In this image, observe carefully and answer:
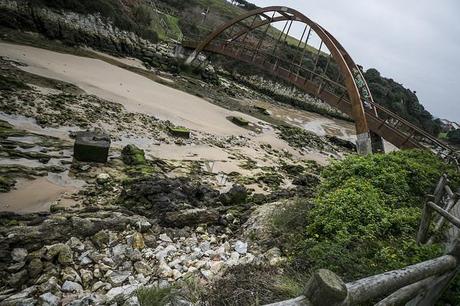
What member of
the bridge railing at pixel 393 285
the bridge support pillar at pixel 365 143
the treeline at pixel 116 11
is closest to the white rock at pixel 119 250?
the bridge railing at pixel 393 285

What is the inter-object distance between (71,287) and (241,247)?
3236 millimetres

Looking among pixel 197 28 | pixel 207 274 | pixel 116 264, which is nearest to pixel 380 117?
pixel 207 274

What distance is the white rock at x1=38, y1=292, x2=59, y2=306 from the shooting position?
189 inches

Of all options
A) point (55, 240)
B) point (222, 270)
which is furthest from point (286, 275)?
point (55, 240)

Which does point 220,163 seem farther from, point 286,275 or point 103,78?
point 103,78

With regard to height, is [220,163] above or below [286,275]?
below

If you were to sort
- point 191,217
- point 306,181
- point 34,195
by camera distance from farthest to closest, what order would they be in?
point 306,181 → point 34,195 → point 191,217

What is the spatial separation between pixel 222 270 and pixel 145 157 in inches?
331

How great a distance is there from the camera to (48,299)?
191 inches

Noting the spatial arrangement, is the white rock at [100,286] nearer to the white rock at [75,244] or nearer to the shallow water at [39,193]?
the white rock at [75,244]

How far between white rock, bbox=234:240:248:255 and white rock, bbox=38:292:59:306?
3.35 meters

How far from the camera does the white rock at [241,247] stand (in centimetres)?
674

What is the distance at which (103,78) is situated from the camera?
2336 centimetres

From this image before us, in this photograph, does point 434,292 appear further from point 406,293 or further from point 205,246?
point 205,246
